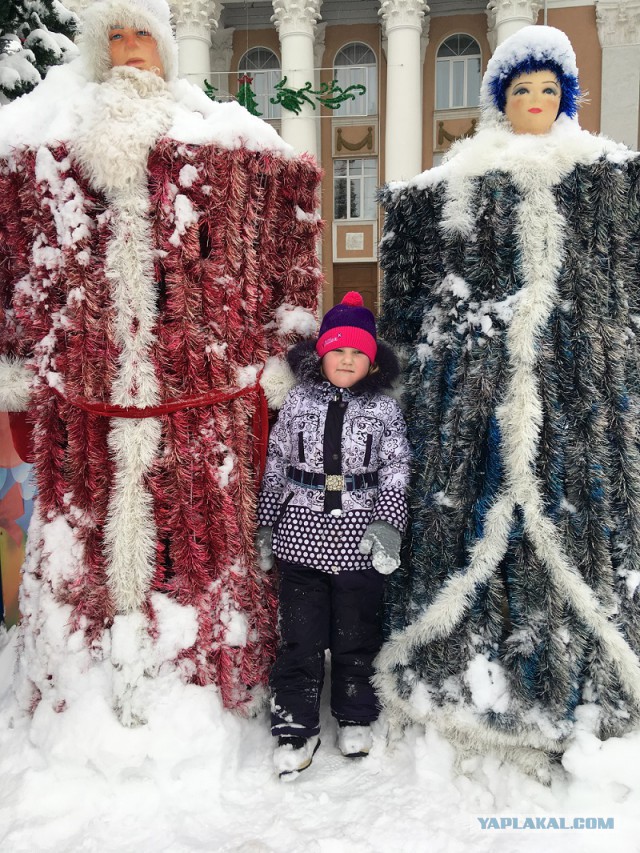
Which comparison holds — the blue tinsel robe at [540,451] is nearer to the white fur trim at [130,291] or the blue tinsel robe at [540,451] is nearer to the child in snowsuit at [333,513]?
the child in snowsuit at [333,513]

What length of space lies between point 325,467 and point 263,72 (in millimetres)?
17290

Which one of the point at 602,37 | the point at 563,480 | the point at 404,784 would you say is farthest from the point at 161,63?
the point at 602,37

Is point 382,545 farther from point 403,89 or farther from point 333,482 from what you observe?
point 403,89

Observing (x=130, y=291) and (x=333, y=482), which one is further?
(x=333, y=482)

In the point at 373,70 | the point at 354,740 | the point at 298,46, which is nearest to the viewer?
the point at 354,740

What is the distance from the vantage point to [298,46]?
15.1 meters

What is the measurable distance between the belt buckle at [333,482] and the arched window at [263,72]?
16243 mm

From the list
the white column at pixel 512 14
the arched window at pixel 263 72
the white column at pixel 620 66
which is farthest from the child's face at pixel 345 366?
the arched window at pixel 263 72

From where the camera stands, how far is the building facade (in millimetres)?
14641

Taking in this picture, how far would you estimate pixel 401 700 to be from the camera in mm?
2115

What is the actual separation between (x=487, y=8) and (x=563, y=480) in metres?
17.4

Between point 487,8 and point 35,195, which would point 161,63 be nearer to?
point 35,195

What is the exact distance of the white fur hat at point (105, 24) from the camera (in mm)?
2049

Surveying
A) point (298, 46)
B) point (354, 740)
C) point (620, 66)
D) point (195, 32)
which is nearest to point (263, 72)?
point (298, 46)
